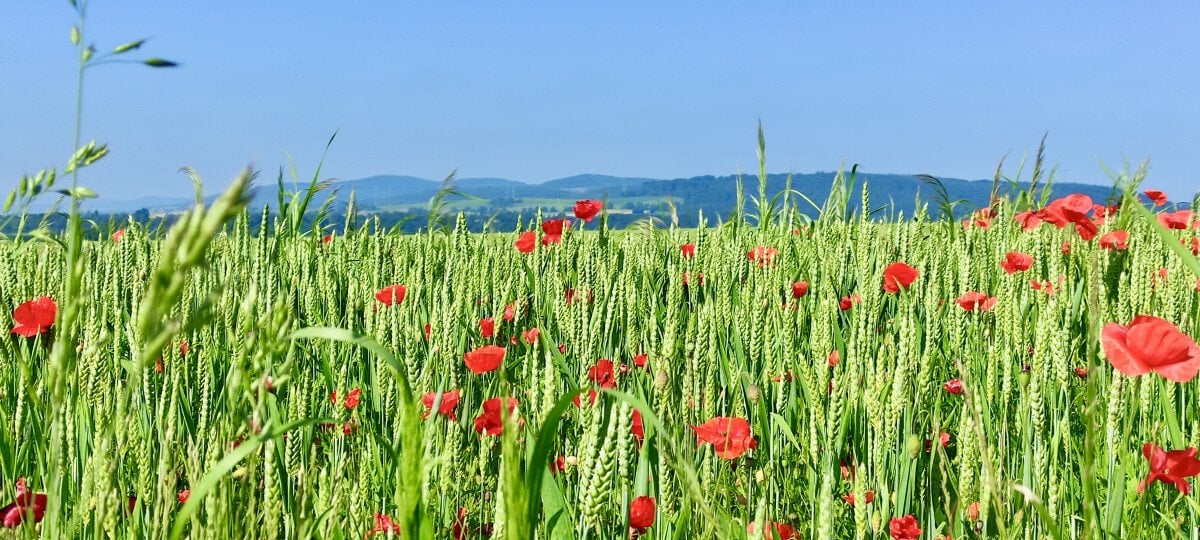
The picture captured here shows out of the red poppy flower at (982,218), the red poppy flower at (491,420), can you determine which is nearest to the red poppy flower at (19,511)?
the red poppy flower at (491,420)

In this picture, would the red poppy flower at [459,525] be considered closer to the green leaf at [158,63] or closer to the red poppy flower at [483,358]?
the red poppy flower at [483,358]

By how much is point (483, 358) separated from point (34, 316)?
0.91m

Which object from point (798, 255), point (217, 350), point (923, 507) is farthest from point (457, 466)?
point (798, 255)

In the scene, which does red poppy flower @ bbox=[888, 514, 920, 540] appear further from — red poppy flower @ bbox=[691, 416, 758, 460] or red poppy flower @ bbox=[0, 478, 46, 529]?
red poppy flower @ bbox=[0, 478, 46, 529]

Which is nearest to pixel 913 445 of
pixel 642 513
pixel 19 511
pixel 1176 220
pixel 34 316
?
pixel 642 513

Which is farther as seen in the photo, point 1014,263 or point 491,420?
point 1014,263

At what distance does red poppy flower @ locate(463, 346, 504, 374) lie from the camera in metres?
1.55

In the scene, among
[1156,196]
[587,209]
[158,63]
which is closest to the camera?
[158,63]

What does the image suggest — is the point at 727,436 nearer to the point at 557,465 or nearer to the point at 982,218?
the point at 557,465

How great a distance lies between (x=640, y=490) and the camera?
1292 millimetres

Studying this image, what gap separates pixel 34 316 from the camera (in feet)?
5.91

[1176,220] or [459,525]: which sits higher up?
[1176,220]

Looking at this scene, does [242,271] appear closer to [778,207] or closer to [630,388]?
[630,388]

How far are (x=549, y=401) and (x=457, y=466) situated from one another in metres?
0.24
